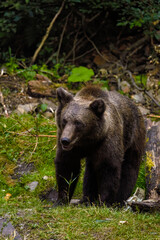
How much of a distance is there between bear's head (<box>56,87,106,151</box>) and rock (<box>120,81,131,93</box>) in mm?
4718

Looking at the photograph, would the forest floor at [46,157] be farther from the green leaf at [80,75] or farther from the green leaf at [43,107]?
the green leaf at [80,75]

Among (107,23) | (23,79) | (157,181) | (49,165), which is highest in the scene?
(107,23)

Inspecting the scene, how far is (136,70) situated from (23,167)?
196 inches

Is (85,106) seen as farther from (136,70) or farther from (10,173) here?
(136,70)

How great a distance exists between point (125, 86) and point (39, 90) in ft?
7.19

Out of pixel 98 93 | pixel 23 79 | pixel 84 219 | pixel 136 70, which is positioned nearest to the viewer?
pixel 84 219

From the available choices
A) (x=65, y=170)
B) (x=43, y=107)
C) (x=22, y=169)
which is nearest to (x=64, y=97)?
(x=65, y=170)

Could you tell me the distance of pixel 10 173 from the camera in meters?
7.21

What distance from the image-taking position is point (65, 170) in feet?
18.3

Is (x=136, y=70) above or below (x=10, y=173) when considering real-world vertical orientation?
above

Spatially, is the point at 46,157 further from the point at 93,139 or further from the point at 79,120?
the point at 79,120

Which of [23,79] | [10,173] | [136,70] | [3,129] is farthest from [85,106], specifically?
[136,70]

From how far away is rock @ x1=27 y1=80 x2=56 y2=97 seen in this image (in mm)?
9422

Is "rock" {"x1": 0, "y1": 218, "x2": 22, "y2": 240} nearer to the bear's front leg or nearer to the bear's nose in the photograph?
the bear's nose
